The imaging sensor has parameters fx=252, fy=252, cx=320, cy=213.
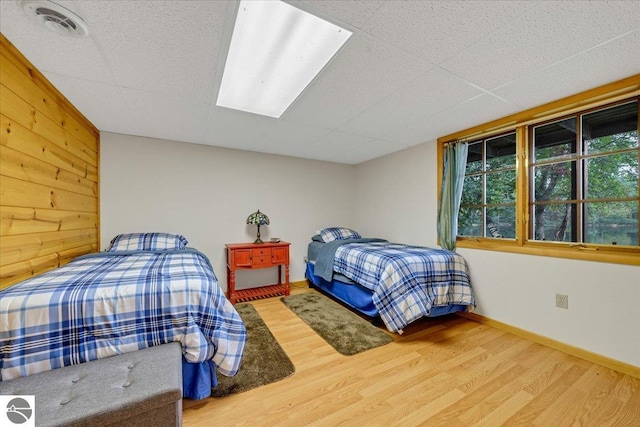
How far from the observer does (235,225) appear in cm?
363

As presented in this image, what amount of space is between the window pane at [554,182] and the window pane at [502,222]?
0.25m

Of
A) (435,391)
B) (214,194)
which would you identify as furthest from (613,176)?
(214,194)

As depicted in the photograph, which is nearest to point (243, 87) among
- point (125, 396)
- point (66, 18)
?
point (66, 18)

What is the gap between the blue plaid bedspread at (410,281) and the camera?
7.50 ft

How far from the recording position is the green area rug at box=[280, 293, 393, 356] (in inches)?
85.4

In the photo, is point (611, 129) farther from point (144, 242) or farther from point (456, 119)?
point (144, 242)

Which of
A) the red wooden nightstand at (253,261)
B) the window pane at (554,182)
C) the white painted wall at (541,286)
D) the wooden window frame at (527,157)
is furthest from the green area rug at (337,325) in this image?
the window pane at (554,182)

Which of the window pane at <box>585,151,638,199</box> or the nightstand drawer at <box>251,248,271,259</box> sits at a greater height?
the window pane at <box>585,151,638,199</box>

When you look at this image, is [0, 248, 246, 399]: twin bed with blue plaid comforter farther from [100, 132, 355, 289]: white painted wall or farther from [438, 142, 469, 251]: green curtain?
[438, 142, 469, 251]: green curtain

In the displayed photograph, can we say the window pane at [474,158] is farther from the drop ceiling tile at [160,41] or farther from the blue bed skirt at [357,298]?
the drop ceiling tile at [160,41]

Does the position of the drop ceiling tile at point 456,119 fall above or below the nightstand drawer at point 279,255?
above

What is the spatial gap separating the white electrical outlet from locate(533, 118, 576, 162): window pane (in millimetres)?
1213

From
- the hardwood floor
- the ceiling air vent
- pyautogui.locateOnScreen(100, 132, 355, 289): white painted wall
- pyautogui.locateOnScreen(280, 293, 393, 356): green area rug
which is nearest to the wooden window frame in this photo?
the hardwood floor

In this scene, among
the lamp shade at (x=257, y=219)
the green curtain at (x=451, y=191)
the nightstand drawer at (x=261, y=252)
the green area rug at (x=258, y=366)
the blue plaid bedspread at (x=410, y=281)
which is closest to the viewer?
the green area rug at (x=258, y=366)
